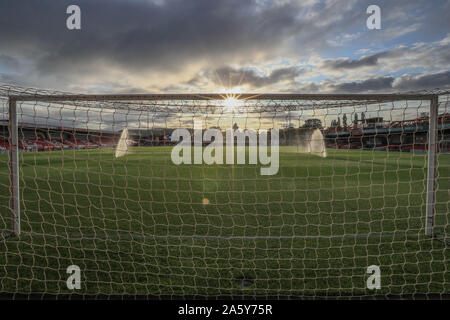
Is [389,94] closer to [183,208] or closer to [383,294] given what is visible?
[383,294]

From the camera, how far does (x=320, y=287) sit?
7.02 ft

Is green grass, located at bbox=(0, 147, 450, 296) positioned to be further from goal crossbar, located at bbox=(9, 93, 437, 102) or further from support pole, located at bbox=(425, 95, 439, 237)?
goal crossbar, located at bbox=(9, 93, 437, 102)

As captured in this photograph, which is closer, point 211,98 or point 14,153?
point 211,98

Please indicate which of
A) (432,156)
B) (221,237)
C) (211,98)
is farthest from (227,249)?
(432,156)

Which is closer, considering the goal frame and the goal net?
the goal net

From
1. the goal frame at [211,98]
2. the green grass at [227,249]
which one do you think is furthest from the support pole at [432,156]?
the green grass at [227,249]

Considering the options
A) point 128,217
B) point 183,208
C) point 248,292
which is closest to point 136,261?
point 248,292

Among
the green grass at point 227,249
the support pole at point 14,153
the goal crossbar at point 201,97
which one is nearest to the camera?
the green grass at point 227,249

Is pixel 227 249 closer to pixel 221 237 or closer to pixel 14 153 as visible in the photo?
pixel 221 237

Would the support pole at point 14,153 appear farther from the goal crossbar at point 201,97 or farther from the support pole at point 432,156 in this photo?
the support pole at point 432,156

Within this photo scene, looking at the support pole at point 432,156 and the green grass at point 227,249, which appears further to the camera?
the support pole at point 432,156

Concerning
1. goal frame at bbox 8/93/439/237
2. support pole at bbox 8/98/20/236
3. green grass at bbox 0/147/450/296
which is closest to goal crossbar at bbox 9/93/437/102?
goal frame at bbox 8/93/439/237

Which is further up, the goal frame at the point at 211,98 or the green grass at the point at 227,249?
the goal frame at the point at 211,98

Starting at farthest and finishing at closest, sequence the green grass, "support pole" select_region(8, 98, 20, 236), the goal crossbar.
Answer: "support pole" select_region(8, 98, 20, 236) < the goal crossbar < the green grass
